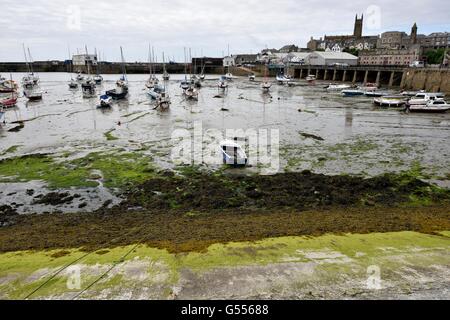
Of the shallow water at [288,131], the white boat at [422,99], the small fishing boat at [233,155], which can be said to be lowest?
the shallow water at [288,131]

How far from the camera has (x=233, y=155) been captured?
65.9ft

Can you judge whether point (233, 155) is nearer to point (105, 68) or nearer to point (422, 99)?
point (422, 99)

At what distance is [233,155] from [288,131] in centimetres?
1236

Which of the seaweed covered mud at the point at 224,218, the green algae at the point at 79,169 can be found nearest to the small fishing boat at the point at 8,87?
the seaweed covered mud at the point at 224,218

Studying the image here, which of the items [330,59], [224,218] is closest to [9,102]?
[224,218]

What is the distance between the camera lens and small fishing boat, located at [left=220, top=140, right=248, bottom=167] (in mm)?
19859

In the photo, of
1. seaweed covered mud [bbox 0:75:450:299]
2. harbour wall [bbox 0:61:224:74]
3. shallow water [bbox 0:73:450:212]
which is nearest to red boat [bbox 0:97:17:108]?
shallow water [bbox 0:73:450:212]

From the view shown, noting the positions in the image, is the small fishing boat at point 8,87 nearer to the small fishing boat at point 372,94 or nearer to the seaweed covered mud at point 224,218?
the seaweed covered mud at point 224,218

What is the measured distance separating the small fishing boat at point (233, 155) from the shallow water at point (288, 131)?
33.4 inches

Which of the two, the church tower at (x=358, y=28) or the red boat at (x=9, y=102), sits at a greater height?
the church tower at (x=358, y=28)

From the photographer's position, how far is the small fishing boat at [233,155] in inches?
782

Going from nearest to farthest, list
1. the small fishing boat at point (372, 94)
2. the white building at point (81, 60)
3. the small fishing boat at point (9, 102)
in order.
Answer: the small fishing boat at point (9, 102) → the small fishing boat at point (372, 94) → the white building at point (81, 60)

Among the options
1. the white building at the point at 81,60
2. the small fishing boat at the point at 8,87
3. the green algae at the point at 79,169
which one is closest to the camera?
the green algae at the point at 79,169
